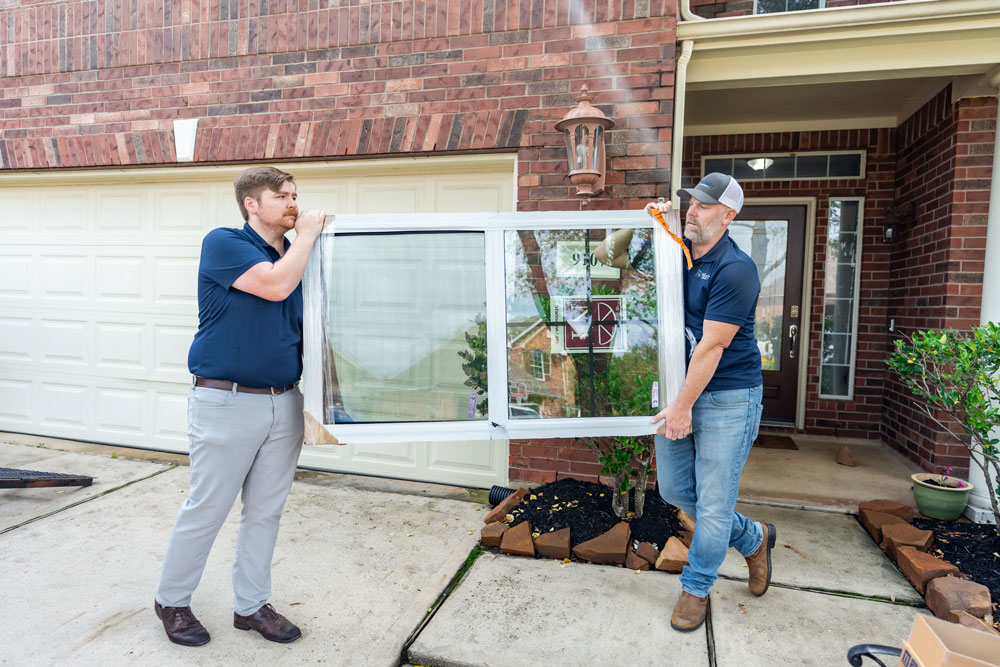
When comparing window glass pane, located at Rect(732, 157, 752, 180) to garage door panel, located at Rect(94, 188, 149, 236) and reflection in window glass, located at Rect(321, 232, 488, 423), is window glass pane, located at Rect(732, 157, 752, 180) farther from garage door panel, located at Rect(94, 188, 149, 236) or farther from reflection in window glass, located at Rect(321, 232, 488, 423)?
garage door panel, located at Rect(94, 188, 149, 236)

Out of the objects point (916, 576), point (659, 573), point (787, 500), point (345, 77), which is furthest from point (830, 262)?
point (345, 77)

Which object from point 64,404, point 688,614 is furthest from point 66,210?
point 688,614

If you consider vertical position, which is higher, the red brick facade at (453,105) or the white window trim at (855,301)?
the red brick facade at (453,105)

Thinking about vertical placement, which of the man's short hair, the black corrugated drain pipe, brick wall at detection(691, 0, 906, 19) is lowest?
the black corrugated drain pipe

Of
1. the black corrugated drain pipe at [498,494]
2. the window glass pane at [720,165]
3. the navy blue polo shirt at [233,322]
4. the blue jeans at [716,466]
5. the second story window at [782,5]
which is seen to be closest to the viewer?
the navy blue polo shirt at [233,322]

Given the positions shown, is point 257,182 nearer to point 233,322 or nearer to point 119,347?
point 233,322

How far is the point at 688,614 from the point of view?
101 inches

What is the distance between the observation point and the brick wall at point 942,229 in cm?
403

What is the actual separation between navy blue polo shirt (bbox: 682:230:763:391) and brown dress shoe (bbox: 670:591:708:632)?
0.88 meters

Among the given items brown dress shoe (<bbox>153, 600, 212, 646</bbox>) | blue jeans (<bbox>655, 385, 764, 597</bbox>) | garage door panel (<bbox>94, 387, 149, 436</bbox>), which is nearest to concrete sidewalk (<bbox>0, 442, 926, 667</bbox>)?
brown dress shoe (<bbox>153, 600, 212, 646</bbox>)

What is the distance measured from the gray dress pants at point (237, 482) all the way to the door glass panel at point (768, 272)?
476 cm

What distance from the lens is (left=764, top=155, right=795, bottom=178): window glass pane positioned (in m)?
5.68

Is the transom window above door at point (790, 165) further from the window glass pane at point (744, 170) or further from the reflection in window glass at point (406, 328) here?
the reflection in window glass at point (406, 328)

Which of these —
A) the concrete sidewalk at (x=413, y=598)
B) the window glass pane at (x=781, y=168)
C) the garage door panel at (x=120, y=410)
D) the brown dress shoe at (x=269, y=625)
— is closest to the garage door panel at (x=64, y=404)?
the garage door panel at (x=120, y=410)
